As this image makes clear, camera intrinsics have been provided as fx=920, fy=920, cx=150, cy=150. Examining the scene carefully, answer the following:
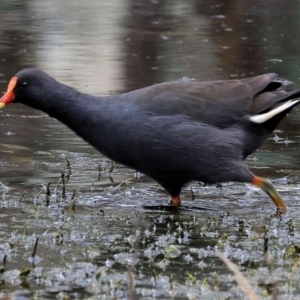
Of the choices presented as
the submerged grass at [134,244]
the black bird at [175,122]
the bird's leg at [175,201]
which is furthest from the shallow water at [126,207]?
the black bird at [175,122]

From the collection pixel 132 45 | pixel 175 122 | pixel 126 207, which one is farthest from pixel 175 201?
pixel 132 45

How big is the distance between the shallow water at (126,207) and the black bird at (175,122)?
0.31 metres

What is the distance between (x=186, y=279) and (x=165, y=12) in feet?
42.0

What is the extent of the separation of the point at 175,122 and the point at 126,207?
2.17 feet

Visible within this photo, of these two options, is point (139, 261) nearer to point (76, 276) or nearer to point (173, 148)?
point (76, 276)

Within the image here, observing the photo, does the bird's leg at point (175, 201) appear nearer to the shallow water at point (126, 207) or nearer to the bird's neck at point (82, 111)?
the shallow water at point (126, 207)

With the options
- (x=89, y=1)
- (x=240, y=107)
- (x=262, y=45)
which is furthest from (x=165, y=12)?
(x=240, y=107)

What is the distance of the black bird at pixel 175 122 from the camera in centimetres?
569

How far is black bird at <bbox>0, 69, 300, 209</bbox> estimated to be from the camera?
5.69 meters

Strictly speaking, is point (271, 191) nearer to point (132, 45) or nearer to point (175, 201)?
point (175, 201)

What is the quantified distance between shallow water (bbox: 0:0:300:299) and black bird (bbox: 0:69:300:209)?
31 centimetres

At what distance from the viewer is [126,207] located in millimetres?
5980

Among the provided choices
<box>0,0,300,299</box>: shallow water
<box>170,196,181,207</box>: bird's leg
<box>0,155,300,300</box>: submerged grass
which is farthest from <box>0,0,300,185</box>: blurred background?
<box>170,196,181,207</box>: bird's leg

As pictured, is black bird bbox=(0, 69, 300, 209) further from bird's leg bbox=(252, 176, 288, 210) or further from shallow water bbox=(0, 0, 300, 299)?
shallow water bbox=(0, 0, 300, 299)
